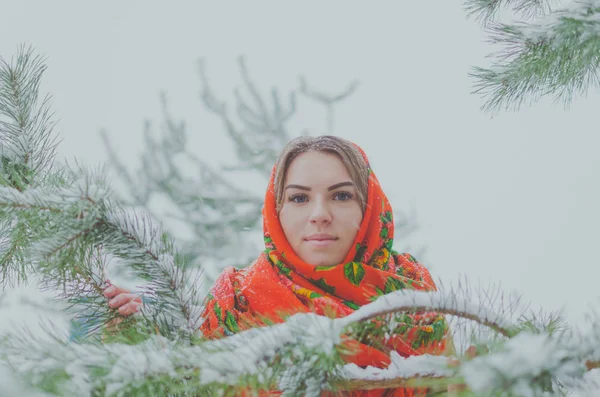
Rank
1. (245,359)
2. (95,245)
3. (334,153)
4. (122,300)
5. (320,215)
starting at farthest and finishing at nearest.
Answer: (334,153) → (320,215) → (122,300) → (95,245) → (245,359)

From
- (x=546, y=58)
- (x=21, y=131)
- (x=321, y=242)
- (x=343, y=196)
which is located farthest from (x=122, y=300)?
(x=546, y=58)

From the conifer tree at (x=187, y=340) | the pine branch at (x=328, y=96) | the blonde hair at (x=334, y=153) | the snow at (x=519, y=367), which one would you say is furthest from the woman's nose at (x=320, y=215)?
the pine branch at (x=328, y=96)

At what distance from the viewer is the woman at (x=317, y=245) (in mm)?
1159

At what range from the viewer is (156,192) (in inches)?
165

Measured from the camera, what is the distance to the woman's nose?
1183 millimetres

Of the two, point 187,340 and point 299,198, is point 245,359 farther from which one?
point 299,198

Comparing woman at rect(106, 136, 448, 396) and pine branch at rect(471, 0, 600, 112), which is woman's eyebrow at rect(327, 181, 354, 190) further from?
pine branch at rect(471, 0, 600, 112)

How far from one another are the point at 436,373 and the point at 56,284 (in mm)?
608

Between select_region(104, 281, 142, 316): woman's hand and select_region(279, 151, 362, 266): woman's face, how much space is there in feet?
1.48

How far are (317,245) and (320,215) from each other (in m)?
0.07

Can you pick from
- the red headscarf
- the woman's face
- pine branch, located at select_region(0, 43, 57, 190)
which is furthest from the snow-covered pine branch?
the woman's face

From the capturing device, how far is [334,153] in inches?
51.0

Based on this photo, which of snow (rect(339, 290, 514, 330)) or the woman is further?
the woman

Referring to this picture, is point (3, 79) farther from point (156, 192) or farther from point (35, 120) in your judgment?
Answer: point (156, 192)
